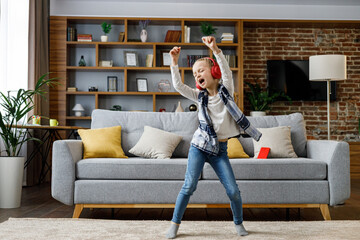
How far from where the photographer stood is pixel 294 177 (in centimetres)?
268

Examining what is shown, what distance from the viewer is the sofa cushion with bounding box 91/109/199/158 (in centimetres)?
322

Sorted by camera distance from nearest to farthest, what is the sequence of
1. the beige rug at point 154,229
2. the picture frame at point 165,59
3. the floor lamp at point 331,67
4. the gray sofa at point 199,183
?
the beige rug at point 154,229, the gray sofa at point 199,183, the floor lamp at point 331,67, the picture frame at point 165,59

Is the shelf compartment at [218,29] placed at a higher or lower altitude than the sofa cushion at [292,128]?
higher

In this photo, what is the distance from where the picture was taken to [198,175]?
210cm

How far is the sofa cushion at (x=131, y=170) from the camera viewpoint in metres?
2.66

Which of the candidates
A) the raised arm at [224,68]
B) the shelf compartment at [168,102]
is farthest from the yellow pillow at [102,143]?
the shelf compartment at [168,102]

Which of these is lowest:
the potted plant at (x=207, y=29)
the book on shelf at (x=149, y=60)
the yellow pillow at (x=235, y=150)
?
the yellow pillow at (x=235, y=150)

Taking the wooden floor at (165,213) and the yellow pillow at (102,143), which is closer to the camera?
the wooden floor at (165,213)

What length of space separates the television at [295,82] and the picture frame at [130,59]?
2.13m

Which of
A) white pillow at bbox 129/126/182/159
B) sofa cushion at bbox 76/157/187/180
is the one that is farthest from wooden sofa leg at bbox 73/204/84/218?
white pillow at bbox 129/126/182/159

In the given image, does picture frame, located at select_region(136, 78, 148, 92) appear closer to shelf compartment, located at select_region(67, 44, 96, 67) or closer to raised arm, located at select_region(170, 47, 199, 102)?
shelf compartment, located at select_region(67, 44, 96, 67)

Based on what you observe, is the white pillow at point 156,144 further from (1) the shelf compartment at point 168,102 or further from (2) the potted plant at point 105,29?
(2) the potted plant at point 105,29

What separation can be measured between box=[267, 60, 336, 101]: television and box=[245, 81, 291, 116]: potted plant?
0.13m

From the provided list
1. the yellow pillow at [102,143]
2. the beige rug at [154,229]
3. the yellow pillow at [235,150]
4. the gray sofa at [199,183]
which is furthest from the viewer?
Result: the yellow pillow at [235,150]
